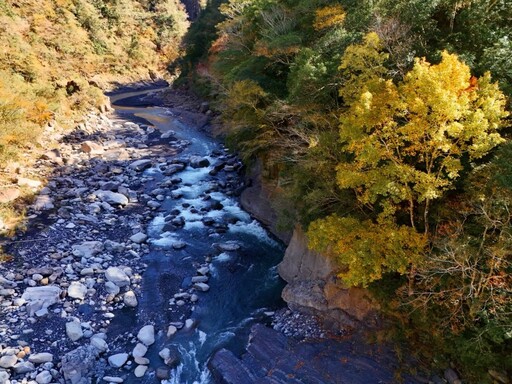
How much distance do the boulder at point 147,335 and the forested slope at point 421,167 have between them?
5.91m

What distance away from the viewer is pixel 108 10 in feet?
A: 184

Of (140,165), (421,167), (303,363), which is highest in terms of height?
(421,167)

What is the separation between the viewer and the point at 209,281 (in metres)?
14.3

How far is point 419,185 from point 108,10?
60923 mm

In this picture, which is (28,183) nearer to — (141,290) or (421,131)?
(141,290)

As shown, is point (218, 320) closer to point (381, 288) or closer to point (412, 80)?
point (381, 288)

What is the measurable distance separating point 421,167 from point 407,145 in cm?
66

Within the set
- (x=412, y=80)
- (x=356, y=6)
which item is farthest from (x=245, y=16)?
(x=412, y=80)

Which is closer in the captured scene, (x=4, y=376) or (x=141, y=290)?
(x=4, y=376)

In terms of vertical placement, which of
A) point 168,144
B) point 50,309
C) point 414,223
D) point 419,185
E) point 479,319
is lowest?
point 50,309

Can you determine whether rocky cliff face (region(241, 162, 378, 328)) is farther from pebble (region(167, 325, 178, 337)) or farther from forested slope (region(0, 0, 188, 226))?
forested slope (region(0, 0, 188, 226))

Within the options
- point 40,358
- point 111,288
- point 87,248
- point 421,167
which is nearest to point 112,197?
point 87,248

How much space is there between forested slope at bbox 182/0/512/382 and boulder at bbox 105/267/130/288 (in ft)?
21.1

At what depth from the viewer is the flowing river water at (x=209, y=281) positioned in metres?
11.5
